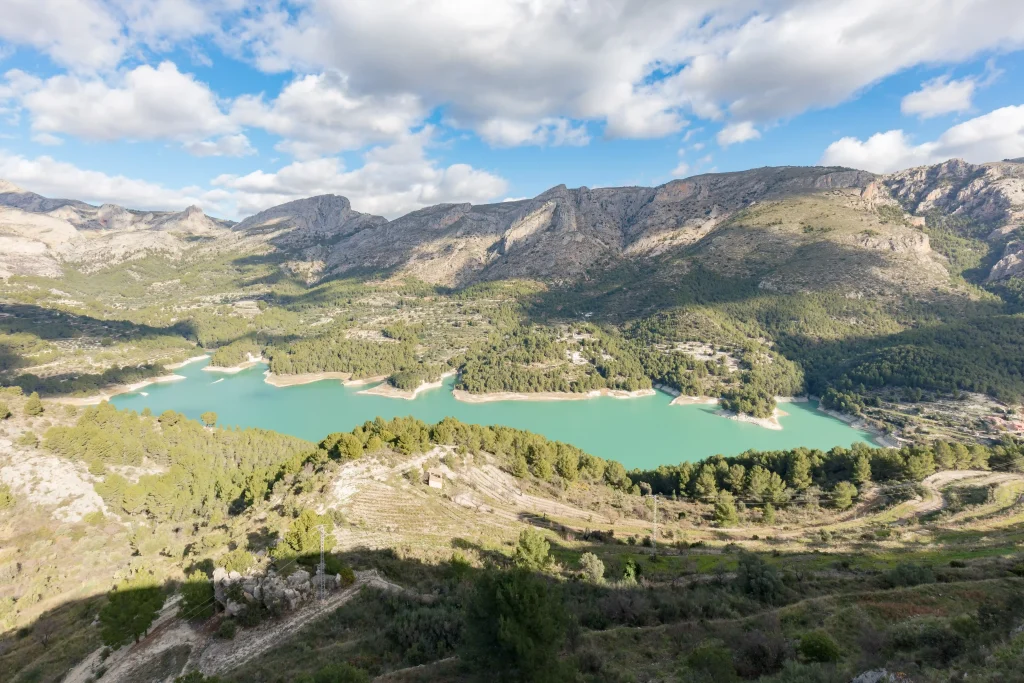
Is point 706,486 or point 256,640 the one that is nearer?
point 256,640

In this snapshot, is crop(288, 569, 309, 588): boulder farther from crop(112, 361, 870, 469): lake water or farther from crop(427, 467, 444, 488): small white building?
crop(112, 361, 870, 469): lake water

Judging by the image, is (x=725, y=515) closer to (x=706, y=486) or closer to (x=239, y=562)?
(x=706, y=486)

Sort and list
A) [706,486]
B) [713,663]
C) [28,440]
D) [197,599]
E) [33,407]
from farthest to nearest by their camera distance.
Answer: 1. [33,407]
2. [28,440]
3. [706,486]
4. [197,599]
5. [713,663]

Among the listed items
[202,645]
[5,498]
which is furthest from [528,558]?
[5,498]

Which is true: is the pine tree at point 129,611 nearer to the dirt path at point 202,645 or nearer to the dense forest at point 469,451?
the dirt path at point 202,645

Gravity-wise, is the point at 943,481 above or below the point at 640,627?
below

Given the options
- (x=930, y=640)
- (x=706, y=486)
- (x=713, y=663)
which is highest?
(x=930, y=640)

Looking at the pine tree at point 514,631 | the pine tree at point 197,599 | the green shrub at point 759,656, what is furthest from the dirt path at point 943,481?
the pine tree at point 197,599
